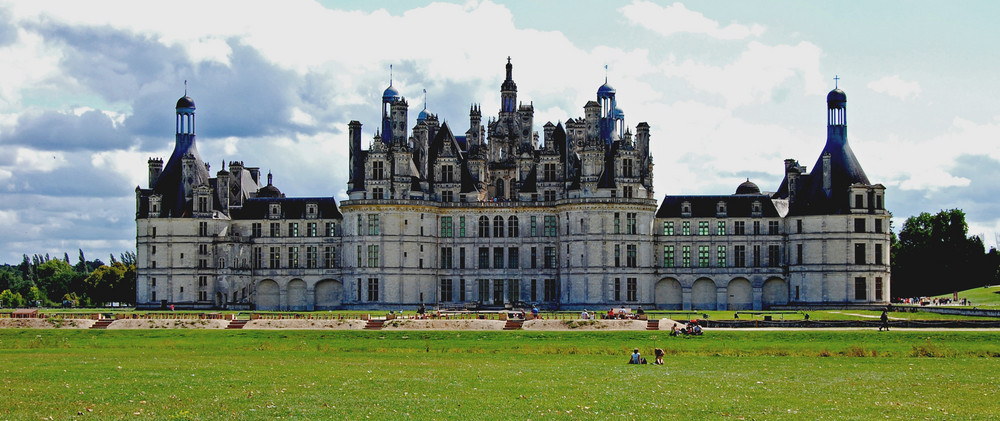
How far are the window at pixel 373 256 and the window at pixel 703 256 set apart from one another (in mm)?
27874

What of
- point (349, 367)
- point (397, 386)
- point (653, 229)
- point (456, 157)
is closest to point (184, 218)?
point (456, 157)

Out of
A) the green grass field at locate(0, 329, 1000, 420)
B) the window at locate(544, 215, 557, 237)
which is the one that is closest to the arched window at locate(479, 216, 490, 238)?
the window at locate(544, 215, 557, 237)

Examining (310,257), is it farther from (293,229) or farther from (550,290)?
(550,290)

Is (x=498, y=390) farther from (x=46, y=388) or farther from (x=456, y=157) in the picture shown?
(x=456, y=157)

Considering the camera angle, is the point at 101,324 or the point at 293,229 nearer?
the point at 101,324

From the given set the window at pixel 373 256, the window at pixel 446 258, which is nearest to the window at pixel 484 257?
the window at pixel 446 258

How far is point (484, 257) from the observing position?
108812mm

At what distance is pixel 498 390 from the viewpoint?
1373 inches

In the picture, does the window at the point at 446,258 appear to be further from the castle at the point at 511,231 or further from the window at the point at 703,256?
the window at the point at 703,256

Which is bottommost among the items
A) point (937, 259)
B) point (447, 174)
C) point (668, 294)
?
point (668, 294)

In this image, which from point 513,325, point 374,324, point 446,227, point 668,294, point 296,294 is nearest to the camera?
point 513,325

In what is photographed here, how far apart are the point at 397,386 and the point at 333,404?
14.7 feet

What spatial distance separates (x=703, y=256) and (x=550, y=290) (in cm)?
1362

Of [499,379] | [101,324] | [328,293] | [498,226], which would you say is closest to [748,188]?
[498,226]
